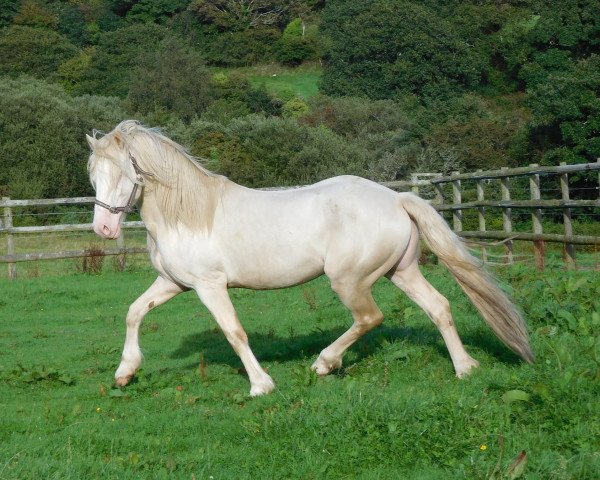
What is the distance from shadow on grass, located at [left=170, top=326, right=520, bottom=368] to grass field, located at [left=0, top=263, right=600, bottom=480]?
0.02 m

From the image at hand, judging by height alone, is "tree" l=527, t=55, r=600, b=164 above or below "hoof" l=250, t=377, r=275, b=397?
below

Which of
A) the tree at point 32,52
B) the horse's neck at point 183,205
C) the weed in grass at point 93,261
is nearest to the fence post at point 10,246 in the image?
the weed in grass at point 93,261

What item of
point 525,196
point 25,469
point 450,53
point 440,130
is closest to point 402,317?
point 25,469

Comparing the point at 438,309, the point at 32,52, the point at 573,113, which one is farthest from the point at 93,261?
the point at 32,52

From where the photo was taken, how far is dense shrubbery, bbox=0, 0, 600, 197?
41031 mm

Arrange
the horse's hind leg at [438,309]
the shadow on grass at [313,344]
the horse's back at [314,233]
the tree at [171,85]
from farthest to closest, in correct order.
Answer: the tree at [171,85] → the shadow on grass at [313,344] → the horse's back at [314,233] → the horse's hind leg at [438,309]

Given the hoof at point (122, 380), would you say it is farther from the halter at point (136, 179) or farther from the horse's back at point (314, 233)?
the halter at point (136, 179)

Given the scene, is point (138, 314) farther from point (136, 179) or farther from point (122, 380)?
point (136, 179)

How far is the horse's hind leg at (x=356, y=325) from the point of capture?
714 centimetres

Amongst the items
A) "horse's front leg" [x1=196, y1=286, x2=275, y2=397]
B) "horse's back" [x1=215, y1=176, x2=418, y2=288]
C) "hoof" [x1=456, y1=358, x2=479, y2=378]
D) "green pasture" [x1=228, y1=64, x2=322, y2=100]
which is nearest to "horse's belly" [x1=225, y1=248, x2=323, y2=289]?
"horse's back" [x1=215, y1=176, x2=418, y2=288]

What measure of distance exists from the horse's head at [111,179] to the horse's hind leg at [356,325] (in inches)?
65.4

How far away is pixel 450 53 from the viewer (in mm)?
68062

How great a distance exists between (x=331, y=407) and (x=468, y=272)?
6.44 feet

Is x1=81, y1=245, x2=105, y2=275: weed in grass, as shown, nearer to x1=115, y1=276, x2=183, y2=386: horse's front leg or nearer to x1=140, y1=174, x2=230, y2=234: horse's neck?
x1=115, y1=276, x2=183, y2=386: horse's front leg
